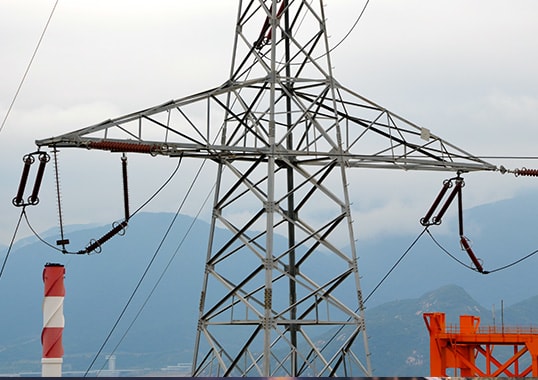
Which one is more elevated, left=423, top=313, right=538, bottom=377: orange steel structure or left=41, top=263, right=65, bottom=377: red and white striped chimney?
left=41, top=263, right=65, bottom=377: red and white striped chimney

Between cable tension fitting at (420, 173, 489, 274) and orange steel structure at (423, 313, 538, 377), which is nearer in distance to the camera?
cable tension fitting at (420, 173, 489, 274)

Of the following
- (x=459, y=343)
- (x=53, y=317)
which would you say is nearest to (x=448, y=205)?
(x=53, y=317)

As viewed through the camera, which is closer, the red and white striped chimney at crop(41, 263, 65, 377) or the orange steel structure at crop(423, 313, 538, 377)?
the red and white striped chimney at crop(41, 263, 65, 377)

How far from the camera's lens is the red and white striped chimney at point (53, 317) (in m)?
31.5

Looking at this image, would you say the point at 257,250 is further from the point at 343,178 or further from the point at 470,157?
the point at 470,157

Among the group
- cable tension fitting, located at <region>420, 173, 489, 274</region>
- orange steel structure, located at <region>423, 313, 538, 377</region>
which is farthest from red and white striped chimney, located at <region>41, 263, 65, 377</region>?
orange steel structure, located at <region>423, 313, 538, 377</region>

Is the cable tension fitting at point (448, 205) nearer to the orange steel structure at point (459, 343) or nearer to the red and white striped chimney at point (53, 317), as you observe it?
the red and white striped chimney at point (53, 317)

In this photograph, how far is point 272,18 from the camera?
117ft

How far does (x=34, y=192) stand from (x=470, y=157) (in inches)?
604

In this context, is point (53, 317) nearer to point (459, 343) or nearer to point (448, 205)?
point (448, 205)

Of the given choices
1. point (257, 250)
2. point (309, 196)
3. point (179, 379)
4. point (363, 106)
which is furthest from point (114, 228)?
point (179, 379)

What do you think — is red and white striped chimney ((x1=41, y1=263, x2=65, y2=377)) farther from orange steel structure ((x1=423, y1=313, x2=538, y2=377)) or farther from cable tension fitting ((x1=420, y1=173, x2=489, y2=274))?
orange steel structure ((x1=423, y1=313, x2=538, y2=377))

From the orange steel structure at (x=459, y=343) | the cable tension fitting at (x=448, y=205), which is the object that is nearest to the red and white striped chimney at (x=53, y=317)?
the cable tension fitting at (x=448, y=205)

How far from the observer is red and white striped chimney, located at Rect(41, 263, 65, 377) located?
31.5 metres
